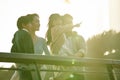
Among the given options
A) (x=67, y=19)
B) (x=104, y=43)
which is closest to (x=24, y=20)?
(x=67, y=19)

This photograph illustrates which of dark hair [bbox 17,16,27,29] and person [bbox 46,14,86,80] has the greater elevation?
dark hair [bbox 17,16,27,29]

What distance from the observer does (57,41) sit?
5.91 metres

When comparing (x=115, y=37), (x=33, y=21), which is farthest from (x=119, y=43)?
(x=33, y=21)

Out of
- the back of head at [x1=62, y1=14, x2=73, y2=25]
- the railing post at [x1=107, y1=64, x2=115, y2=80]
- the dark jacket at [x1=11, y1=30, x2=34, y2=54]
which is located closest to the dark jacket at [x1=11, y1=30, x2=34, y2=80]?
the dark jacket at [x1=11, y1=30, x2=34, y2=54]

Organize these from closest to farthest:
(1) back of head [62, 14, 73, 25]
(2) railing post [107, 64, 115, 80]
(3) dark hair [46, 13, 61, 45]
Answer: (2) railing post [107, 64, 115, 80]
(1) back of head [62, 14, 73, 25]
(3) dark hair [46, 13, 61, 45]

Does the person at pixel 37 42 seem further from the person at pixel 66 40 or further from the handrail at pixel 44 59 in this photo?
the handrail at pixel 44 59

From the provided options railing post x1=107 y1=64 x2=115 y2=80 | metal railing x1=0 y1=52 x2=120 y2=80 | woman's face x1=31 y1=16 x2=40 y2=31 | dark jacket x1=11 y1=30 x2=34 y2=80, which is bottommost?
railing post x1=107 y1=64 x2=115 y2=80

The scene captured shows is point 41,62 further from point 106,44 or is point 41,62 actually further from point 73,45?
point 106,44

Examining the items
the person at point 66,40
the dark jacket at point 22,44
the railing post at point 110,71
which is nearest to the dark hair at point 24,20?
the person at point 66,40

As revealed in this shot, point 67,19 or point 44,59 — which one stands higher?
point 67,19

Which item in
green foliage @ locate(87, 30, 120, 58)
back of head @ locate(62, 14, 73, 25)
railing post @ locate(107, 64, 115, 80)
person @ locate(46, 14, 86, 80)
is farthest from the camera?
green foliage @ locate(87, 30, 120, 58)

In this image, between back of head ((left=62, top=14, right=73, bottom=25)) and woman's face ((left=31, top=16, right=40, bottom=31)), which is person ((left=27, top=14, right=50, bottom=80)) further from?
back of head ((left=62, top=14, right=73, bottom=25))

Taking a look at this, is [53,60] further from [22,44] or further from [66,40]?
[66,40]

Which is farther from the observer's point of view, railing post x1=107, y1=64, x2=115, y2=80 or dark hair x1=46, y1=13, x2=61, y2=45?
dark hair x1=46, y1=13, x2=61, y2=45
